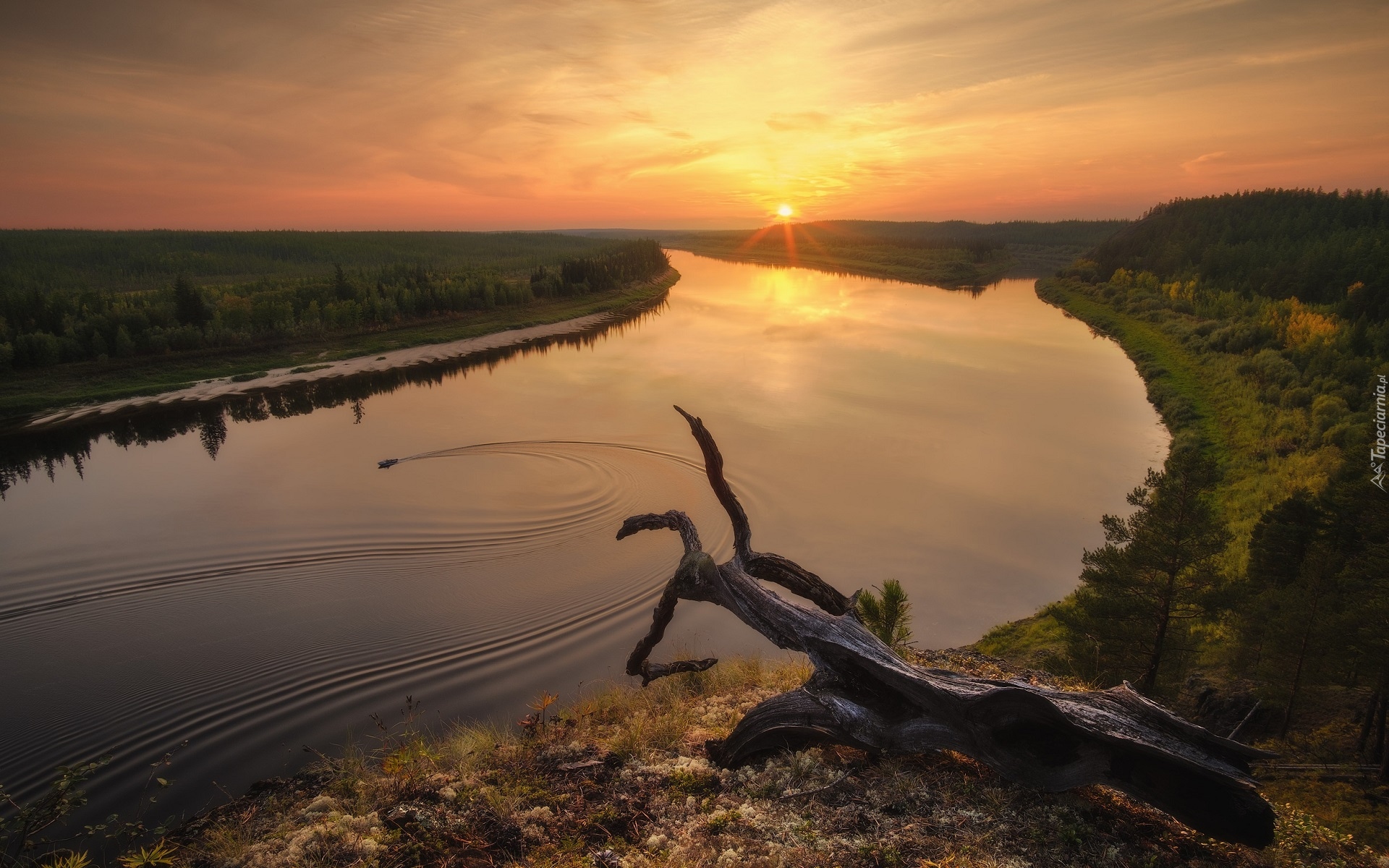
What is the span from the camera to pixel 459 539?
557 inches

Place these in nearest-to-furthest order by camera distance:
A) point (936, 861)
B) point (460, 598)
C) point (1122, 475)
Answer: point (936, 861) < point (460, 598) < point (1122, 475)

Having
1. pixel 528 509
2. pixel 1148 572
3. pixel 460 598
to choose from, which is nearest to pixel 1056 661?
pixel 1148 572

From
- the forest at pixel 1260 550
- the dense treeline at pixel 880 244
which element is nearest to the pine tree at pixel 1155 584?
the forest at pixel 1260 550

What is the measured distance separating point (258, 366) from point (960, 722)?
37767 mm

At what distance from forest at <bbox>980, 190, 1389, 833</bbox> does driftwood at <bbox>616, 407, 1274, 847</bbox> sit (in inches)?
125

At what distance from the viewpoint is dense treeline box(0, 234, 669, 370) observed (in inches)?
1225

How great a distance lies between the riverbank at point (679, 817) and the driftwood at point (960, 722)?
24cm

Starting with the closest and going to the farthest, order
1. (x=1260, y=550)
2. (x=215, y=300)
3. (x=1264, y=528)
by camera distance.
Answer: (x=1260, y=550)
(x=1264, y=528)
(x=215, y=300)

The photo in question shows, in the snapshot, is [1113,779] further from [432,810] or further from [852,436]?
[852,436]

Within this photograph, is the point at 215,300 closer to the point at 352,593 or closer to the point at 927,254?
the point at 352,593

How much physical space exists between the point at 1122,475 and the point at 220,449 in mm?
27980

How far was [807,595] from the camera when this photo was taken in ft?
21.4

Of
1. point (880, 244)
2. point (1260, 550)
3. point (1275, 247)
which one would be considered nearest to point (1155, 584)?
point (1260, 550)

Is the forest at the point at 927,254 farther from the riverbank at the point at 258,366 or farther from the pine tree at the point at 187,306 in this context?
the pine tree at the point at 187,306
